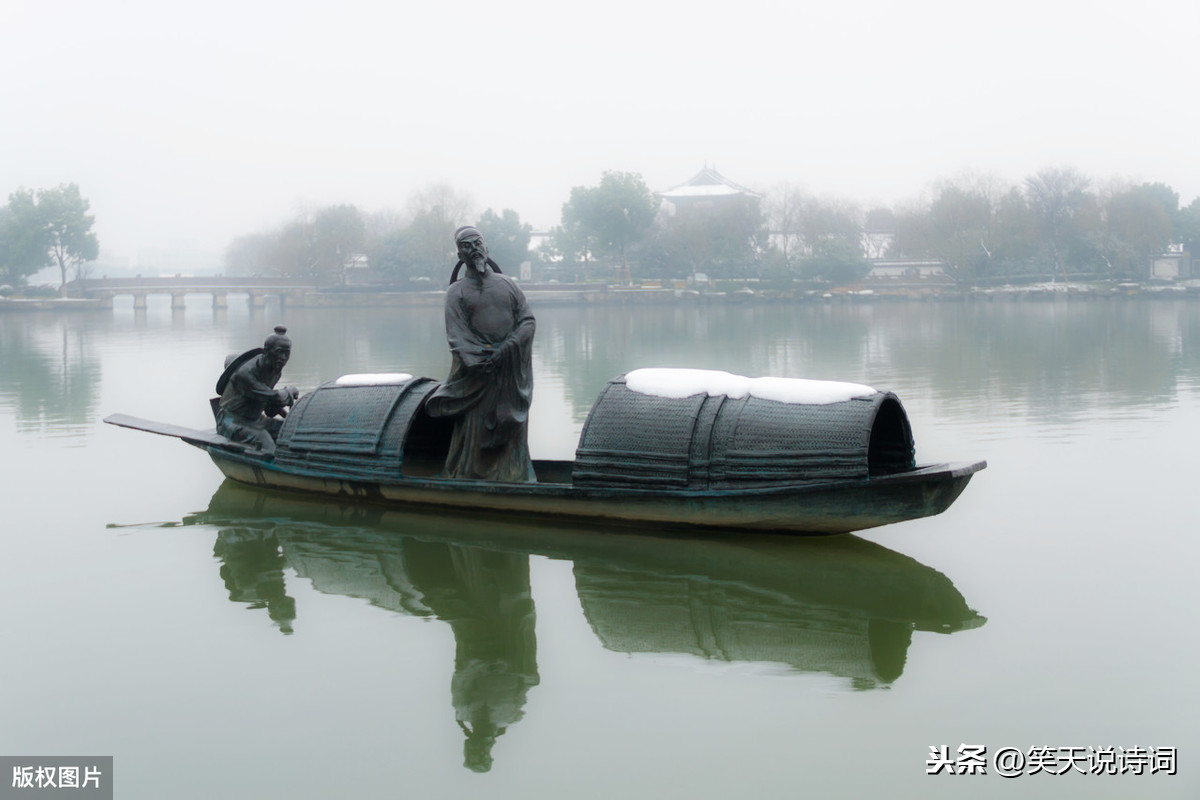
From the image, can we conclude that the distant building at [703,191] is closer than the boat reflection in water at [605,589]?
No

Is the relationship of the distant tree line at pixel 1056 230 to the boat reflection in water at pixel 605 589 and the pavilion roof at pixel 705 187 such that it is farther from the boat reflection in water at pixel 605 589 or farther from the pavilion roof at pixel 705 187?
the boat reflection in water at pixel 605 589

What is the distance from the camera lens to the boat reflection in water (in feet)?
19.6

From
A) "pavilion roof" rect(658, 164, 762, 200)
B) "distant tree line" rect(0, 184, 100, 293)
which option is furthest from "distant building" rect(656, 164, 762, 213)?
"distant tree line" rect(0, 184, 100, 293)

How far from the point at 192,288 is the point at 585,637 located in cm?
6811

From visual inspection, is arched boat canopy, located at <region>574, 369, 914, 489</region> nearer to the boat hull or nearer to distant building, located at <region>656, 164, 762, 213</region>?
the boat hull

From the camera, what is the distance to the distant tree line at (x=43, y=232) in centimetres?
6675

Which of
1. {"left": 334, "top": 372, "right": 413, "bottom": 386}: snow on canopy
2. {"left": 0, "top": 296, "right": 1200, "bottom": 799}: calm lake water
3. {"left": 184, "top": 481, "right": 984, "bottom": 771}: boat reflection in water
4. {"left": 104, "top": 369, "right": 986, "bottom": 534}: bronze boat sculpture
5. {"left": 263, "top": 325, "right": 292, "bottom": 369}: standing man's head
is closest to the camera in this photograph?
{"left": 0, "top": 296, "right": 1200, "bottom": 799}: calm lake water

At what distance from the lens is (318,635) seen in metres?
6.45

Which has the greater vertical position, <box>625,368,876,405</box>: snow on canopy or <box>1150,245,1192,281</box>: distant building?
<box>1150,245,1192,281</box>: distant building

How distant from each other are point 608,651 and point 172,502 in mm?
5623

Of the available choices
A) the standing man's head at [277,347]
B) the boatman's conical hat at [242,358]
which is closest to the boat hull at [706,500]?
the standing man's head at [277,347]

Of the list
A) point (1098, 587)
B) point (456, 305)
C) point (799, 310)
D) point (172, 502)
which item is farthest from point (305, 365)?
point (799, 310)

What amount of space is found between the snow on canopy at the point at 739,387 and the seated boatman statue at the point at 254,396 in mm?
3487

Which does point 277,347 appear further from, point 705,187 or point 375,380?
point 705,187
